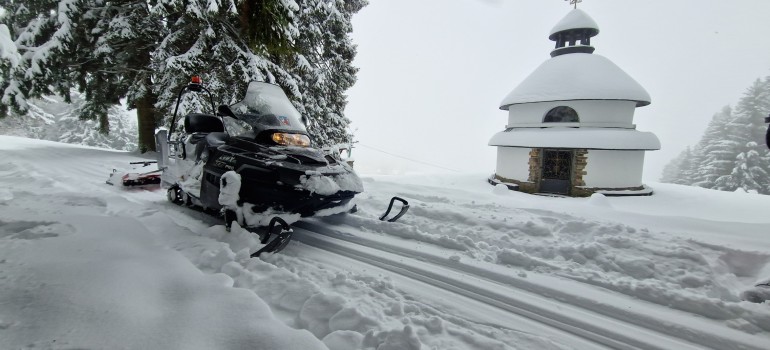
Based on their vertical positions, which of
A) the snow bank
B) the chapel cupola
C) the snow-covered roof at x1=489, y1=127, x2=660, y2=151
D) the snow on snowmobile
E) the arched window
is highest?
the chapel cupola

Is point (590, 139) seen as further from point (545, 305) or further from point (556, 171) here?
point (545, 305)

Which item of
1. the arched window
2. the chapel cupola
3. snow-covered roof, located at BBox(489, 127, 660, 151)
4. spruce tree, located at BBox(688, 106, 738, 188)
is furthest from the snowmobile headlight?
spruce tree, located at BBox(688, 106, 738, 188)

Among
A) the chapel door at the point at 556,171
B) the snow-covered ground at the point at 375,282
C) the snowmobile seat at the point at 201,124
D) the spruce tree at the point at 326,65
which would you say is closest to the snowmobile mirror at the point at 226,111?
the snowmobile seat at the point at 201,124

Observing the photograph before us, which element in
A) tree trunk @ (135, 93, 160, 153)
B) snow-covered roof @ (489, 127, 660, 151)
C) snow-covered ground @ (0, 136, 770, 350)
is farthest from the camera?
tree trunk @ (135, 93, 160, 153)

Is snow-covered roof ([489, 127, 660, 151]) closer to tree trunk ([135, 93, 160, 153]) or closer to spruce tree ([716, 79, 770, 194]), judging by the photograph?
tree trunk ([135, 93, 160, 153])

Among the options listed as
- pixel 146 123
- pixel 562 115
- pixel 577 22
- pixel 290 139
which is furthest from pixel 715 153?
pixel 146 123

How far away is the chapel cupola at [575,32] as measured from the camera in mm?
14344


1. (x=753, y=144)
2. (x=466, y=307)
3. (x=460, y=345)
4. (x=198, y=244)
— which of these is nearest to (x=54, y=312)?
(x=198, y=244)

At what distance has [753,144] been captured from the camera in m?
23.0

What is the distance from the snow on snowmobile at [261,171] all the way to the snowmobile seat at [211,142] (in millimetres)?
12

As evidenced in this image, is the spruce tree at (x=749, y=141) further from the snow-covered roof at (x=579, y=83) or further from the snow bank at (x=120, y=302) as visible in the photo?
the snow bank at (x=120, y=302)

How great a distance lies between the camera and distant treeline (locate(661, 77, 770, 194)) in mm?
22891

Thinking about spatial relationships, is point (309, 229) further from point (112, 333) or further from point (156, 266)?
point (112, 333)

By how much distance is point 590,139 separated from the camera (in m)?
11.3
